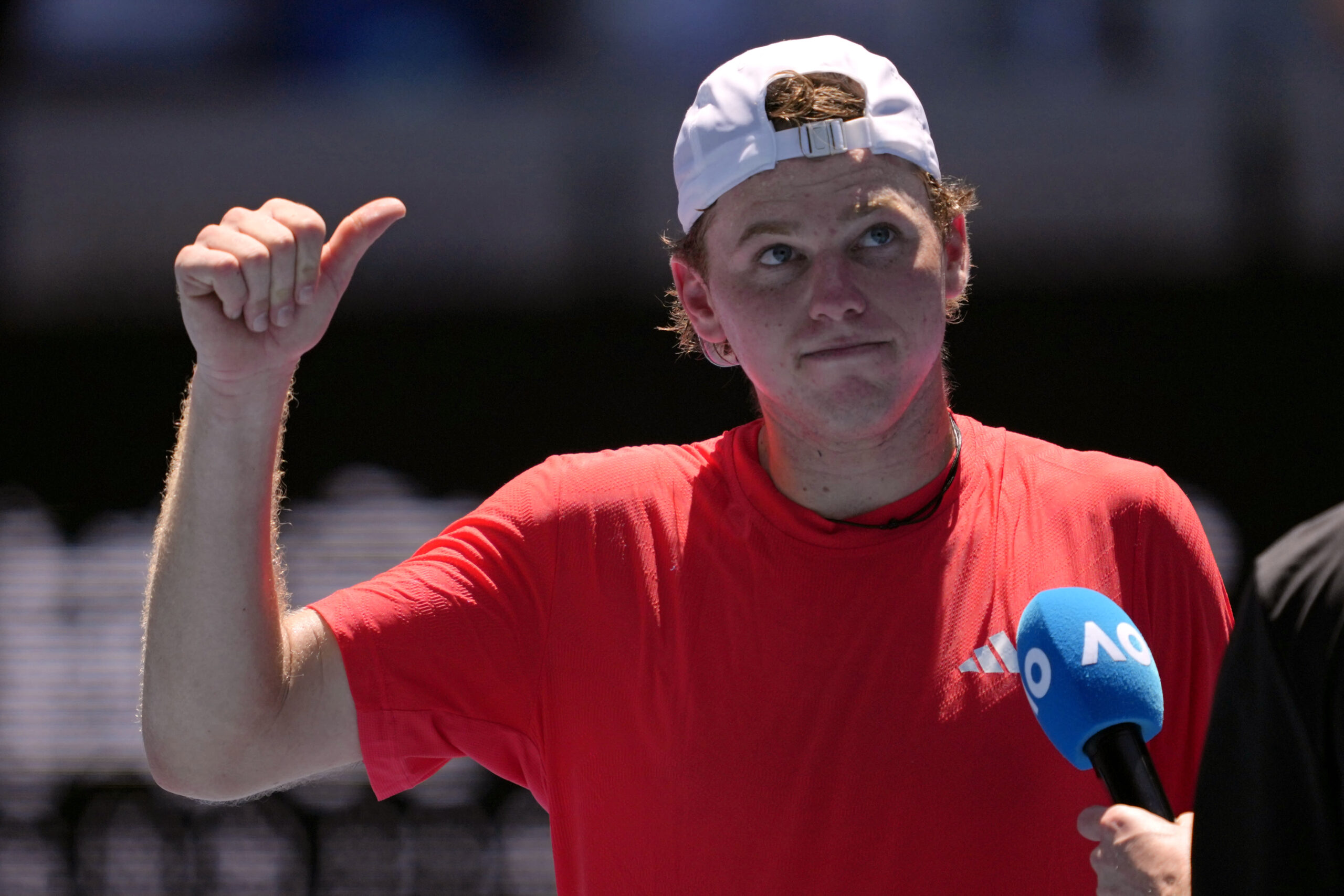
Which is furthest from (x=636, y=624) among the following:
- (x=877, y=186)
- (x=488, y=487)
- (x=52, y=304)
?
(x=52, y=304)

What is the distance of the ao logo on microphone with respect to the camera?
121 cm

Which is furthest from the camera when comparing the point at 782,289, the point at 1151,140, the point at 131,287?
the point at 131,287

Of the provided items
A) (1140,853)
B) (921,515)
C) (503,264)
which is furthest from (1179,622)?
(503,264)

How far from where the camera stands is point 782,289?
1.71m

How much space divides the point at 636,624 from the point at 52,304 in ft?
9.74

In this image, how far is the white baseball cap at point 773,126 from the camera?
171cm

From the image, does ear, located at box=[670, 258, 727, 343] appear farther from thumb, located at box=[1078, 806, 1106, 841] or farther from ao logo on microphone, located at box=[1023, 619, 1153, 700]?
thumb, located at box=[1078, 806, 1106, 841]

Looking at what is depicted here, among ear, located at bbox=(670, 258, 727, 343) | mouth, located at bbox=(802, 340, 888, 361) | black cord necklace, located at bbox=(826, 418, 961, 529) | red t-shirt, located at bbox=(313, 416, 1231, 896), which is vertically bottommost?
red t-shirt, located at bbox=(313, 416, 1231, 896)

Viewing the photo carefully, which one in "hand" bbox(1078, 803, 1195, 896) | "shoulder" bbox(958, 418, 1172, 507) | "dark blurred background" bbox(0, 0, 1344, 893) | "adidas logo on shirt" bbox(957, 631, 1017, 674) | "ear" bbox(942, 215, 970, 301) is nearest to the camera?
"hand" bbox(1078, 803, 1195, 896)

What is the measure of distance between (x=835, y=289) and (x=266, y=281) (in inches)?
28.7

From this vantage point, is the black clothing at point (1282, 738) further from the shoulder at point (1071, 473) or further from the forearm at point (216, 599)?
the forearm at point (216, 599)

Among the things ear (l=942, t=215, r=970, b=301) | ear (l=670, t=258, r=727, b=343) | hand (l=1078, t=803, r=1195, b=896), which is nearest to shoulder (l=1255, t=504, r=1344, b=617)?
hand (l=1078, t=803, r=1195, b=896)

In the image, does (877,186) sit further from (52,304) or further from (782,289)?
(52,304)

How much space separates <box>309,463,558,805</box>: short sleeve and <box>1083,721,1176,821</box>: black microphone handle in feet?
Result: 2.43
